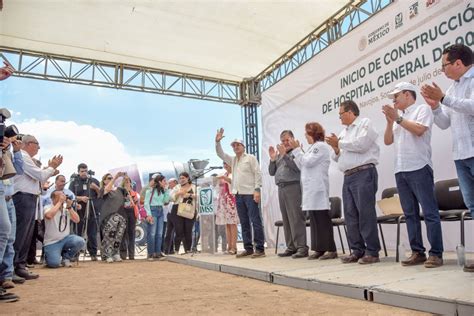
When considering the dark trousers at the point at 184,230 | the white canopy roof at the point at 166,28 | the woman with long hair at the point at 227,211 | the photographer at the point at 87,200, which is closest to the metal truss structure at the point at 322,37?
the white canopy roof at the point at 166,28

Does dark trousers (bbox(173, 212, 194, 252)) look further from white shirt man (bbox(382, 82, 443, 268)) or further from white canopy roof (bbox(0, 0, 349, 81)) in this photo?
white shirt man (bbox(382, 82, 443, 268))

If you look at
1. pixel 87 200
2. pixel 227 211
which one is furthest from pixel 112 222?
pixel 227 211

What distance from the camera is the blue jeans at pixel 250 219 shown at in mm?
4586

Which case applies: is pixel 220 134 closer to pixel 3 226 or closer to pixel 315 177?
pixel 315 177

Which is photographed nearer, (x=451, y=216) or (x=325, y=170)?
(x=451, y=216)

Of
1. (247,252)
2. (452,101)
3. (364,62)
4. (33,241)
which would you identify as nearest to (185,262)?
(247,252)

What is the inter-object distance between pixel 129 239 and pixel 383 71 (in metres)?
4.49

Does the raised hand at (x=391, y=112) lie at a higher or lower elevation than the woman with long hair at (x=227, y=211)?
higher

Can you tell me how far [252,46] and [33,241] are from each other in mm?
5592

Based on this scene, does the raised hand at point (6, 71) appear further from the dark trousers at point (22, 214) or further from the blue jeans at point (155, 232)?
the blue jeans at point (155, 232)

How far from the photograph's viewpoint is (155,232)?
6238mm

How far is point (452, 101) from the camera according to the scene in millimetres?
2279

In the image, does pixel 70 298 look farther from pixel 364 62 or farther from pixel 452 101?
pixel 364 62

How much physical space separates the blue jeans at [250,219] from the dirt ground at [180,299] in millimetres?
1171
